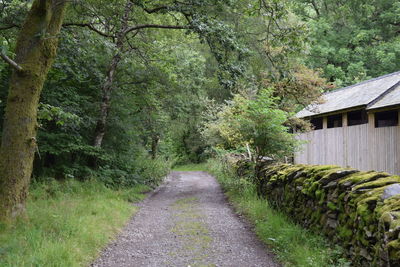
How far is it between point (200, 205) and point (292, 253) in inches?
211

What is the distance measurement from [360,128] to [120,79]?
994 cm

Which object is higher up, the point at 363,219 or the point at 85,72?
the point at 85,72

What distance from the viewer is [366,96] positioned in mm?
12930

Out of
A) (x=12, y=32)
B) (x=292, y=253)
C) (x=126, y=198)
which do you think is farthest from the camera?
(x=126, y=198)

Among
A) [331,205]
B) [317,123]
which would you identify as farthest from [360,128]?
[331,205]

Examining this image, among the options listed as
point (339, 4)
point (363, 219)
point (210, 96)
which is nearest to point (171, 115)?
point (363, 219)

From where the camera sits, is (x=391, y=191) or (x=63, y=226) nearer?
(x=391, y=191)

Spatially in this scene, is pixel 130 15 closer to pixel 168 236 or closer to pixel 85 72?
pixel 85 72

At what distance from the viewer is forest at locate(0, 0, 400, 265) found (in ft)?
19.1

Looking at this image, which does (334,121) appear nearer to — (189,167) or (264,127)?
(264,127)

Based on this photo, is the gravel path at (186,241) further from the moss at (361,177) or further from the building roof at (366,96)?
the building roof at (366,96)

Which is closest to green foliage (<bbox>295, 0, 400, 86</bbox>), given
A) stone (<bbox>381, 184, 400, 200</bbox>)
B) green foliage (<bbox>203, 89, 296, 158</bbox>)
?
green foliage (<bbox>203, 89, 296, 158</bbox>)

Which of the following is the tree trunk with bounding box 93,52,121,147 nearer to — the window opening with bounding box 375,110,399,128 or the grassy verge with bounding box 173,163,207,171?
the window opening with bounding box 375,110,399,128

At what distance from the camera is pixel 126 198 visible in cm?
989
